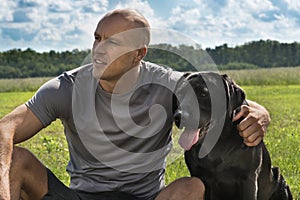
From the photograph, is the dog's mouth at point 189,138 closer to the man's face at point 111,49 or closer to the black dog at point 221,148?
the black dog at point 221,148

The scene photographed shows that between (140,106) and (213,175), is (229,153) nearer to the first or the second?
(213,175)

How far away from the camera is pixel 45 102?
13.1 ft

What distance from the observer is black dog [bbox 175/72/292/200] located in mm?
4090

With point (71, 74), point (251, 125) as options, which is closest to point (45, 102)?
point (71, 74)

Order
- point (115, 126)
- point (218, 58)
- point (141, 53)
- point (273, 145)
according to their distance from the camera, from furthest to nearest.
→ point (218, 58)
point (273, 145)
point (141, 53)
point (115, 126)

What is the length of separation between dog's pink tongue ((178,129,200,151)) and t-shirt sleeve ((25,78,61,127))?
2.93ft

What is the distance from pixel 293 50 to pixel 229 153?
3899 centimetres

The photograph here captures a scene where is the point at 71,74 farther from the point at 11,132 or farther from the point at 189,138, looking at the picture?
the point at 189,138

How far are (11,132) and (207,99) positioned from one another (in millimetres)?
1364

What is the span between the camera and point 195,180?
379cm

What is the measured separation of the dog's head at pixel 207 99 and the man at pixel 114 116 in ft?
0.33

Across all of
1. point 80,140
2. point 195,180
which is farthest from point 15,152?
point 195,180

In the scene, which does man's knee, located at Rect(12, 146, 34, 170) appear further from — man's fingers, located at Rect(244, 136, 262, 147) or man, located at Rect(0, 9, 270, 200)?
man's fingers, located at Rect(244, 136, 262, 147)

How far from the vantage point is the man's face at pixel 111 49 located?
402 cm
